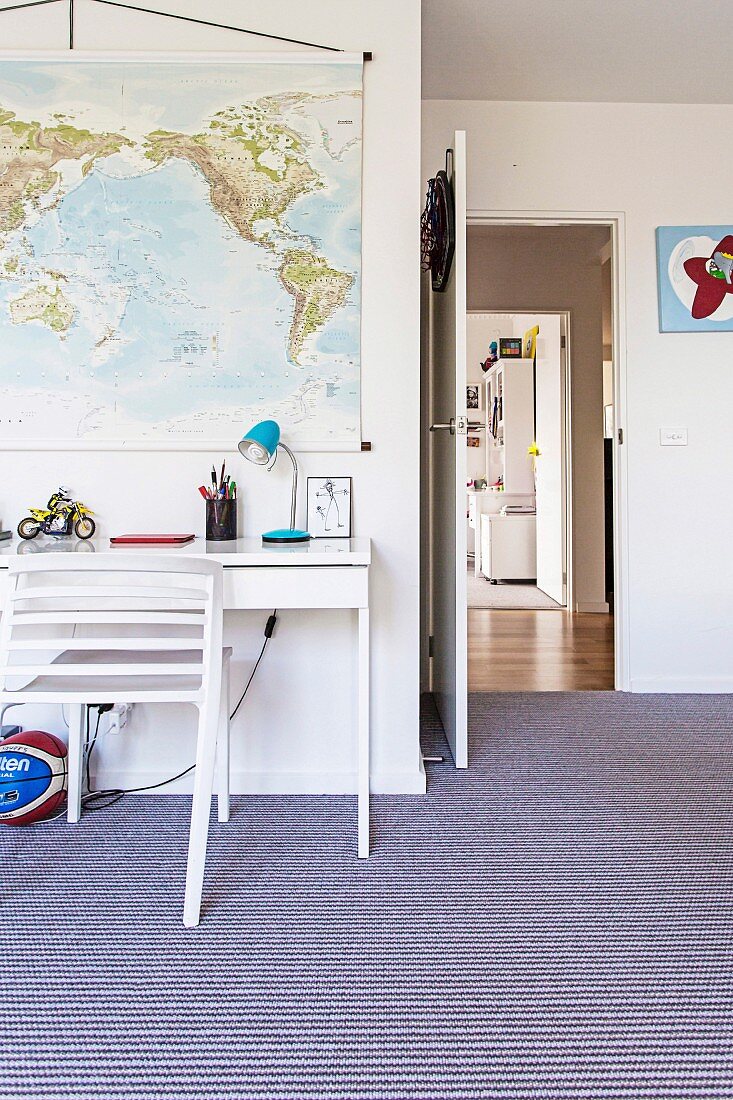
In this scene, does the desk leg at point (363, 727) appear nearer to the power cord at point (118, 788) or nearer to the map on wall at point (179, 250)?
the power cord at point (118, 788)

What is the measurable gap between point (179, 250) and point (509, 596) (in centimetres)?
471

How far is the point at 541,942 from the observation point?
1521 mm

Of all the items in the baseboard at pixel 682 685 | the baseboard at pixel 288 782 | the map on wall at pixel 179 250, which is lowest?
the baseboard at pixel 288 782

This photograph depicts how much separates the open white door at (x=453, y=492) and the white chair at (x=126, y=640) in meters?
1.02

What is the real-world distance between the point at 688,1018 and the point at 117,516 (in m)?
1.93

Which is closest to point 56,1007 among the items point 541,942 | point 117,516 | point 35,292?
point 541,942

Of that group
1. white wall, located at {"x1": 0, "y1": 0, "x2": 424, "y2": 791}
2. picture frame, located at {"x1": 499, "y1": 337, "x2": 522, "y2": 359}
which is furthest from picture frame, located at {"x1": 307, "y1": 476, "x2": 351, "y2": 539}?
picture frame, located at {"x1": 499, "y1": 337, "x2": 522, "y2": 359}

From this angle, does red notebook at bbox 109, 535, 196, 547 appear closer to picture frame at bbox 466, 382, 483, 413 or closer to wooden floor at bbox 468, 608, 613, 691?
wooden floor at bbox 468, 608, 613, 691

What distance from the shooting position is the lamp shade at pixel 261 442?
206 cm

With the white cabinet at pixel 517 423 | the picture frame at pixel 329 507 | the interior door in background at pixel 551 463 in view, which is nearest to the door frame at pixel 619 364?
the picture frame at pixel 329 507

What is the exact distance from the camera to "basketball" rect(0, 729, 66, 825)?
2004 millimetres

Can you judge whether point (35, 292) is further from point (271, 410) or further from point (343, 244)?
point (343, 244)

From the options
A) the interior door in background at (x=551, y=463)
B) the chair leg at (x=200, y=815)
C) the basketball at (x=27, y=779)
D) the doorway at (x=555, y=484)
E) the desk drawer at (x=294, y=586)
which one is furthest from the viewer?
the interior door in background at (x=551, y=463)

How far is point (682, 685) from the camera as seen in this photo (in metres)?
3.47
